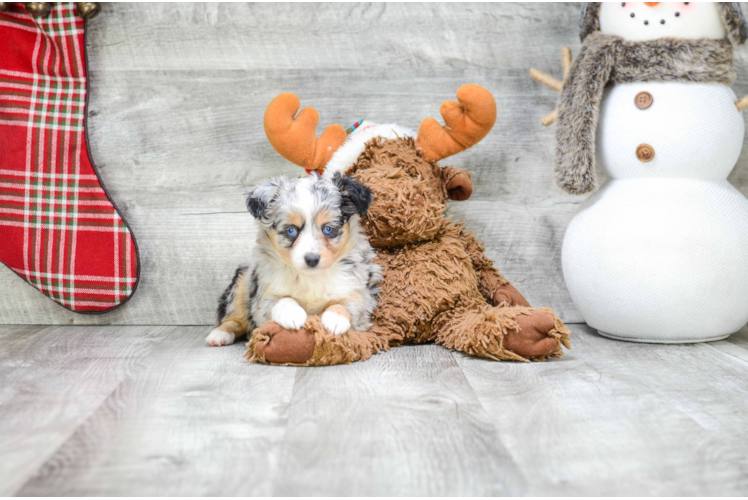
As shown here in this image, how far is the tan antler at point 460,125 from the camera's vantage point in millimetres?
1880

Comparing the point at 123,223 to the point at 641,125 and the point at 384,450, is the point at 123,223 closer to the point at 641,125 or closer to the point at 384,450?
the point at 384,450

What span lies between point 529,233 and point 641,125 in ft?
1.94

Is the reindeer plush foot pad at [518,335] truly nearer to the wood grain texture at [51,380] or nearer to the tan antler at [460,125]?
the tan antler at [460,125]

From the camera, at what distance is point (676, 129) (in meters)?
1.87

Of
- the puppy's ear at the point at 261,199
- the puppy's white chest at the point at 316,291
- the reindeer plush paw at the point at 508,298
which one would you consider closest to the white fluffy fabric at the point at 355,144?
the puppy's ear at the point at 261,199

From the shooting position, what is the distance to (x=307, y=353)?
5.48ft

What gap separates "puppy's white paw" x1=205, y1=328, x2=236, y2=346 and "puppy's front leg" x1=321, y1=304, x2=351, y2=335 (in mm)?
419

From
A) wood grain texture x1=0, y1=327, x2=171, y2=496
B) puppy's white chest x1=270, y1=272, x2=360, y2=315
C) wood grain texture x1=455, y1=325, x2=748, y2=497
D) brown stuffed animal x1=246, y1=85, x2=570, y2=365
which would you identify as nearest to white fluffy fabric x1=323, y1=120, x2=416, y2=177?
brown stuffed animal x1=246, y1=85, x2=570, y2=365

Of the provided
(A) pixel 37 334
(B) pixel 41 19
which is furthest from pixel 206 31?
(A) pixel 37 334

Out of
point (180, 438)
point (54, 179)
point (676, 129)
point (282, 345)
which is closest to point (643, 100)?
point (676, 129)

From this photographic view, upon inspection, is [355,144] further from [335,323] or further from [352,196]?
[335,323]

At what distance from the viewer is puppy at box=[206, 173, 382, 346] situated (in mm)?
1706

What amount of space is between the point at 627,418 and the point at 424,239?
848 millimetres

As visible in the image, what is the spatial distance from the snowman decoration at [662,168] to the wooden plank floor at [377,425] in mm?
151
